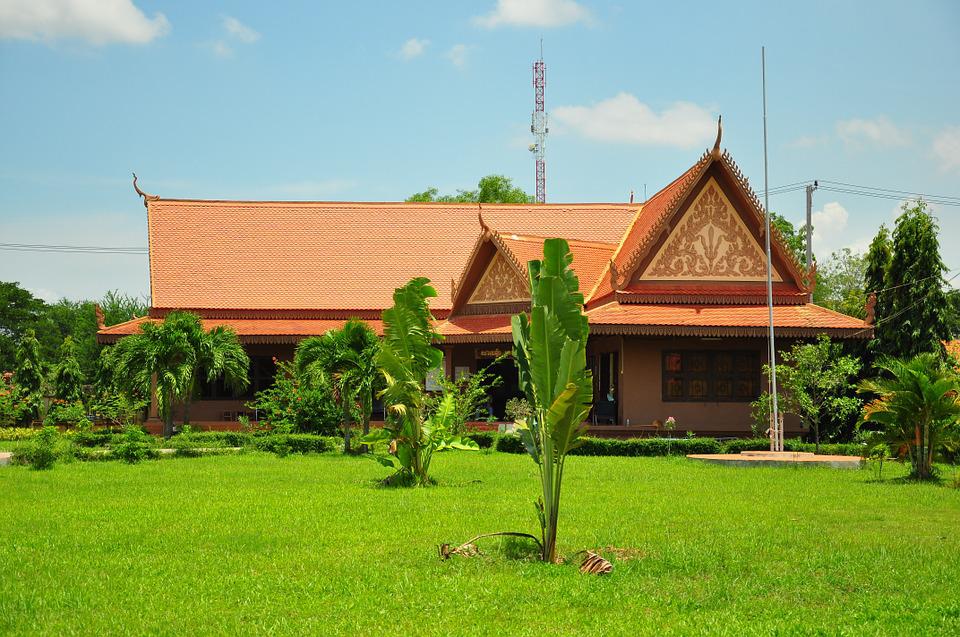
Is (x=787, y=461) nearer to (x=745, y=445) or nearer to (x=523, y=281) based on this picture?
Answer: (x=745, y=445)

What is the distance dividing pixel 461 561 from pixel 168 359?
48.5 feet

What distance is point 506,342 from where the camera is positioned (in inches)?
991

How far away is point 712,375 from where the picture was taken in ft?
78.5

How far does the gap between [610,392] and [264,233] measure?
1251cm

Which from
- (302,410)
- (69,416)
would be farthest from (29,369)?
(302,410)

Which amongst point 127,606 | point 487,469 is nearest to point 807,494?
point 487,469

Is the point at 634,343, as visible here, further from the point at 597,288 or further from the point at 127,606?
the point at 127,606

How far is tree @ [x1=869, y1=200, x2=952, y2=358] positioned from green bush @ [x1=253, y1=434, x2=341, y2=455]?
1346 centimetres

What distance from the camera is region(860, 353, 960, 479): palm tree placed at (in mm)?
14031

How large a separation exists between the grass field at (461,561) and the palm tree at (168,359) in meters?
7.46

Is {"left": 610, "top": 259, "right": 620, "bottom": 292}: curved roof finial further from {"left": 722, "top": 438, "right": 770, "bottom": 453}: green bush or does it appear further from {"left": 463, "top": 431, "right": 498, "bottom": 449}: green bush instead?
{"left": 722, "top": 438, "right": 770, "bottom": 453}: green bush

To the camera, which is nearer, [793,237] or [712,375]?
[712,375]

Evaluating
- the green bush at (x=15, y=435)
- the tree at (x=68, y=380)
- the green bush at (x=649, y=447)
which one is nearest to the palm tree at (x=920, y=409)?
the green bush at (x=649, y=447)

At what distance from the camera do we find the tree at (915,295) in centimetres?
2473
